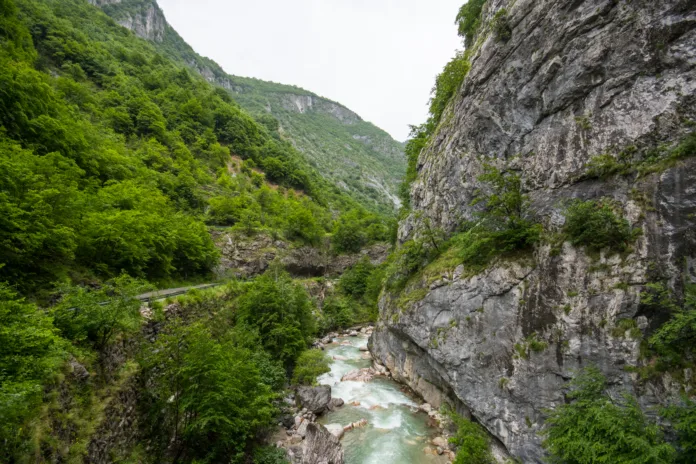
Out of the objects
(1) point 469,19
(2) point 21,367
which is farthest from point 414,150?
(2) point 21,367

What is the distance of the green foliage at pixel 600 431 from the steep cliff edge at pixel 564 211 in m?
0.68

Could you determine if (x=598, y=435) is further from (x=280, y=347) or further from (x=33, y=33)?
(x=33, y=33)

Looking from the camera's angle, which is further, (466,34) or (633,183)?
(466,34)

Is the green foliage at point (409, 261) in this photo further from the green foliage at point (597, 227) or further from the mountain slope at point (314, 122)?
the mountain slope at point (314, 122)

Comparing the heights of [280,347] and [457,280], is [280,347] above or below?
below

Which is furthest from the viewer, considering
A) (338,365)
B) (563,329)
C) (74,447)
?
(338,365)

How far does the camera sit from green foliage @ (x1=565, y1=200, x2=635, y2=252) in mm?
8875

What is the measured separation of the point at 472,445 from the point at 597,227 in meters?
8.18

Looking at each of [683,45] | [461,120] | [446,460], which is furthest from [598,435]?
[461,120]

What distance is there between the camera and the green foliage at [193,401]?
362 inches

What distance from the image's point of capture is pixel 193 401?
29.8 ft

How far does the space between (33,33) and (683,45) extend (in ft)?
218

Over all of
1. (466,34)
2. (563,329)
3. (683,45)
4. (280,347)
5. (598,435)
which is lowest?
(280,347)

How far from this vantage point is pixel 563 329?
9.11 m
